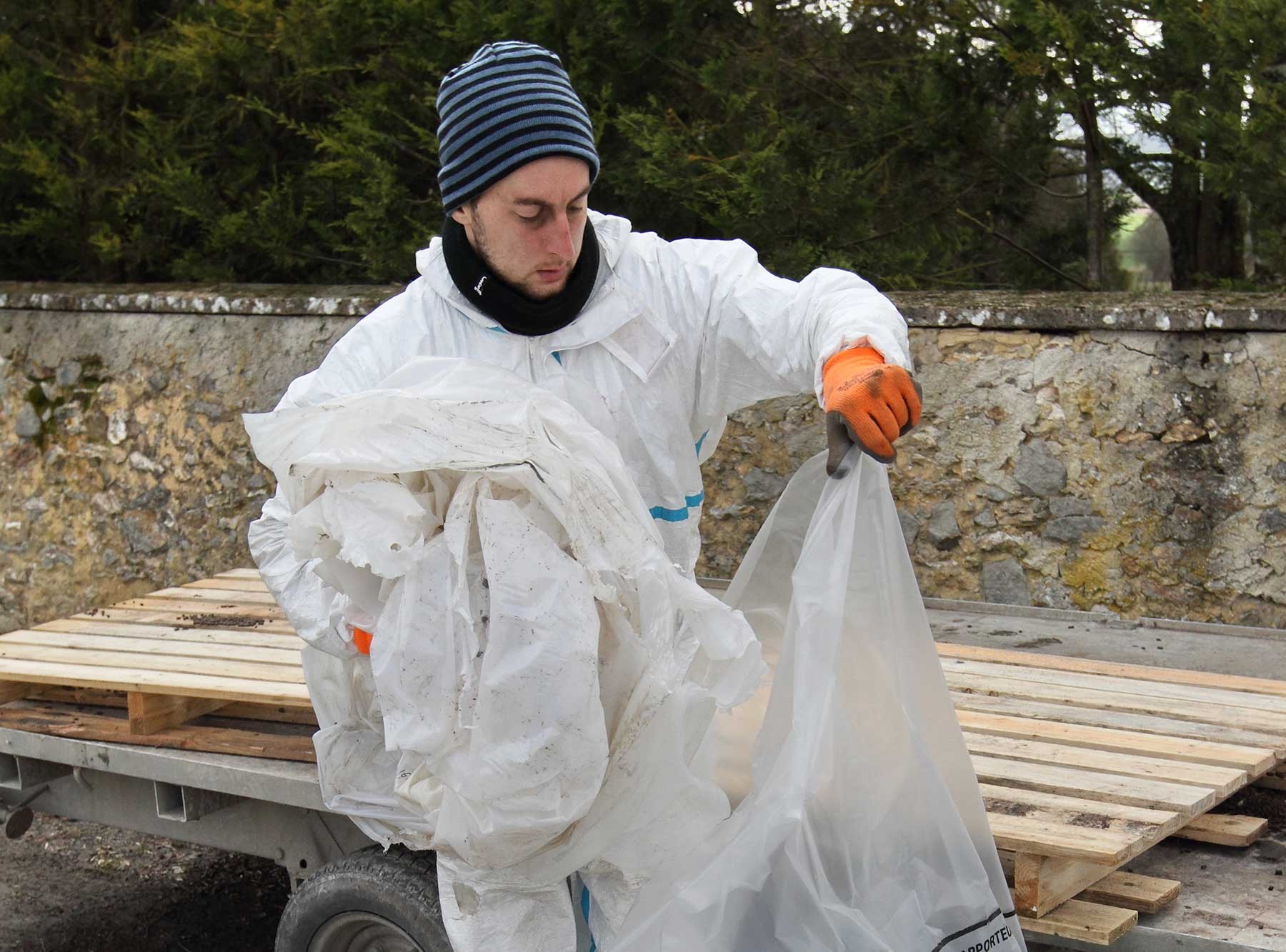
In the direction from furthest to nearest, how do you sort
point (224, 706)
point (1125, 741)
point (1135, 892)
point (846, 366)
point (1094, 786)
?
point (224, 706) → point (1125, 741) → point (1094, 786) → point (1135, 892) → point (846, 366)

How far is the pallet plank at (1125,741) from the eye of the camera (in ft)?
7.77

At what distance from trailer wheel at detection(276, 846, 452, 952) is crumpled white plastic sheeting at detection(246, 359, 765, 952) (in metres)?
0.30

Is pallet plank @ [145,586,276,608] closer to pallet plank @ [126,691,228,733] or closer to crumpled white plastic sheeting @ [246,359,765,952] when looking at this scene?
pallet plank @ [126,691,228,733]

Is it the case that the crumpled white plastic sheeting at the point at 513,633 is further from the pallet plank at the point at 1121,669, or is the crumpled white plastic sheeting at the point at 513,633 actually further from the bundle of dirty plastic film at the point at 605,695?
the pallet plank at the point at 1121,669

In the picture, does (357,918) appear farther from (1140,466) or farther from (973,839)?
(1140,466)

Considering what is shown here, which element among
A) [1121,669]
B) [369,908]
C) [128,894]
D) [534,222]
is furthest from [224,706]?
[1121,669]

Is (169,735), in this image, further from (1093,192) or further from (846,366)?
(1093,192)

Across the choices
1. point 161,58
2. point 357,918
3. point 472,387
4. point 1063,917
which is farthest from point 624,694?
point 161,58

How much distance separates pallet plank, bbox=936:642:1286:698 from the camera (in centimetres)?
284

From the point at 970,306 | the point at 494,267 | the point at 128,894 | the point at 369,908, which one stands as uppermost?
the point at 494,267

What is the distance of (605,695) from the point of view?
1.86 meters

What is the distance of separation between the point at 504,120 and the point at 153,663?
1.79m

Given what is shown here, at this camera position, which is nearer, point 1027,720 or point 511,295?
point 511,295

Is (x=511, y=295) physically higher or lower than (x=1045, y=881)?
higher
